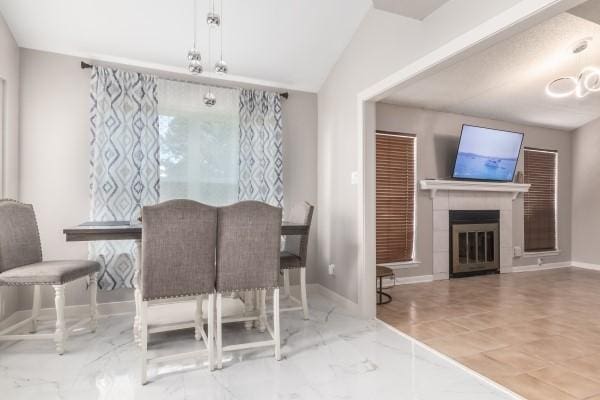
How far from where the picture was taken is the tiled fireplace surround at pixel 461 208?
457 centimetres

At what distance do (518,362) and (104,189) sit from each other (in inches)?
140

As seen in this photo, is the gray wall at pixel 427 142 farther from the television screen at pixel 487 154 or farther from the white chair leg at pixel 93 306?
the white chair leg at pixel 93 306

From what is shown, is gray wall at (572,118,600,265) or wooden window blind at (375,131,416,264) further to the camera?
gray wall at (572,118,600,265)

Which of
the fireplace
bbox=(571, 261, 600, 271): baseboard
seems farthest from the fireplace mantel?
bbox=(571, 261, 600, 271): baseboard

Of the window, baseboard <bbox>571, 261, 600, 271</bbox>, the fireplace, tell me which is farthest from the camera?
baseboard <bbox>571, 261, 600, 271</bbox>

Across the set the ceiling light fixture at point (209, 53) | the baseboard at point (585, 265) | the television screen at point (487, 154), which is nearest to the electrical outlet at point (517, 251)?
the television screen at point (487, 154)

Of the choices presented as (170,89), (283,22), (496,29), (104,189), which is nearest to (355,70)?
(283,22)

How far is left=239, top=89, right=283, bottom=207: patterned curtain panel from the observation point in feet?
11.5

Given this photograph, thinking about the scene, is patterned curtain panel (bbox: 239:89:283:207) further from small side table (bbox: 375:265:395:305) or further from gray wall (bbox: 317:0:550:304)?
small side table (bbox: 375:265:395:305)

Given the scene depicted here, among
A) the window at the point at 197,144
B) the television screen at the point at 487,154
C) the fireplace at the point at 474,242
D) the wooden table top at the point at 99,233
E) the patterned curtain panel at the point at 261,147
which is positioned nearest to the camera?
the wooden table top at the point at 99,233

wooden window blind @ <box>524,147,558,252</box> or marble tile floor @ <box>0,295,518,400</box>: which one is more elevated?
wooden window blind @ <box>524,147,558,252</box>

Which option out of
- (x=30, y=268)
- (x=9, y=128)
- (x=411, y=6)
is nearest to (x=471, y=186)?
(x=411, y=6)

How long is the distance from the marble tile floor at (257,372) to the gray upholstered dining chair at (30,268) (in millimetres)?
136

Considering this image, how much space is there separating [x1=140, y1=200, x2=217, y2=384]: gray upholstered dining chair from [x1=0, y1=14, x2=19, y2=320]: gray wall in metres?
1.60
